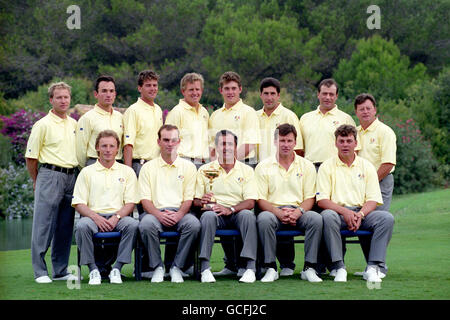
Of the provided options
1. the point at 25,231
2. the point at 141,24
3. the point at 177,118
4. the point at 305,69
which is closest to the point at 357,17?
the point at 305,69

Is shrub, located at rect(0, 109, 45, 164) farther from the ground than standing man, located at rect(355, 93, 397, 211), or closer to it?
farther from the ground

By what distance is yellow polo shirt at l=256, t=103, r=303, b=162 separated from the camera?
8.52 metres

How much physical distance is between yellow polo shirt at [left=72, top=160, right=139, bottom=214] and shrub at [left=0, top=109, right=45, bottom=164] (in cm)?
1629

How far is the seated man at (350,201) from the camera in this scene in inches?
293

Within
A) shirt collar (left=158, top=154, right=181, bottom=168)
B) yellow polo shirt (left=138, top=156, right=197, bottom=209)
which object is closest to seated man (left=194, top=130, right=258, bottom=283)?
yellow polo shirt (left=138, top=156, right=197, bottom=209)

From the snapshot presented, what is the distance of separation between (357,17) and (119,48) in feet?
35.7

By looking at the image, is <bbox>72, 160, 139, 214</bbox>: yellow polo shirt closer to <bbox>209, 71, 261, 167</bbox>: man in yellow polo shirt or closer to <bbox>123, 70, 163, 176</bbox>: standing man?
<bbox>123, 70, 163, 176</bbox>: standing man

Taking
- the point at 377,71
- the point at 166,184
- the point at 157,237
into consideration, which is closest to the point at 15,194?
the point at 166,184

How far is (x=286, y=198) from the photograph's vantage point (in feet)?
25.6

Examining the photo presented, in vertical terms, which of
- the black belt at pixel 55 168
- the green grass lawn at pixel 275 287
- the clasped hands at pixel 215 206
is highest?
the black belt at pixel 55 168

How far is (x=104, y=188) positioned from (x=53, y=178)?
58cm

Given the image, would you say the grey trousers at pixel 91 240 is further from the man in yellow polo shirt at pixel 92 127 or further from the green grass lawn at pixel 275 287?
the man in yellow polo shirt at pixel 92 127

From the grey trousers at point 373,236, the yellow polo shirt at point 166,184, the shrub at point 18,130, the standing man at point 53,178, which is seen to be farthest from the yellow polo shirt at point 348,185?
the shrub at point 18,130

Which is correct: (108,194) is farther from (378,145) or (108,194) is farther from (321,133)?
(378,145)
